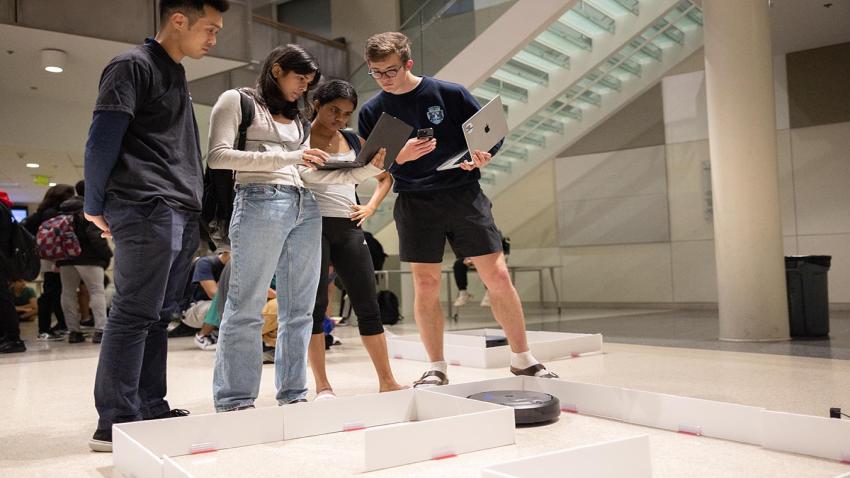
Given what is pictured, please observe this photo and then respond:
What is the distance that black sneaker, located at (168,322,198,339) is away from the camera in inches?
300

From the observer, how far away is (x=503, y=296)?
338 centimetres

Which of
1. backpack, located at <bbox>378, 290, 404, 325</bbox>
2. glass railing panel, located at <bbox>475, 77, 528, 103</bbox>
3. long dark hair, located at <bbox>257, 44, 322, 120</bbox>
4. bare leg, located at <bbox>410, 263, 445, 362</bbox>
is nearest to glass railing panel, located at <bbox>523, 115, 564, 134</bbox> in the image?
glass railing panel, located at <bbox>475, 77, 528, 103</bbox>

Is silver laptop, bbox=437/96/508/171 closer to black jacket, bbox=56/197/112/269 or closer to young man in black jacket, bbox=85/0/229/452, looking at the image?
young man in black jacket, bbox=85/0/229/452

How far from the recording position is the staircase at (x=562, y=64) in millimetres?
7062

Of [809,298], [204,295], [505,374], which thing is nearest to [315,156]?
[505,374]

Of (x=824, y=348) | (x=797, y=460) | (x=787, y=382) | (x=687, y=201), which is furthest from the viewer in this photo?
(x=687, y=201)

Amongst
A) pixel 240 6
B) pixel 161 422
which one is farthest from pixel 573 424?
pixel 240 6

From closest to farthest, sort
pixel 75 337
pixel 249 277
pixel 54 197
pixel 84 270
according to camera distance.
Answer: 1. pixel 249 277
2. pixel 84 270
3. pixel 54 197
4. pixel 75 337

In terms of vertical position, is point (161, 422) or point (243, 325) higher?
point (243, 325)

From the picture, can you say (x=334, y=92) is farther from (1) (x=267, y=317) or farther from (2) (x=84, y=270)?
(2) (x=84, y=270)

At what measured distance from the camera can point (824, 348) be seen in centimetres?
487

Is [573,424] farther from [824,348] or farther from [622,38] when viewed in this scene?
[622,38]

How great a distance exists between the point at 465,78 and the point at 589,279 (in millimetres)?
3884

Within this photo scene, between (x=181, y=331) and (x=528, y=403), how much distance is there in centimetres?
583
